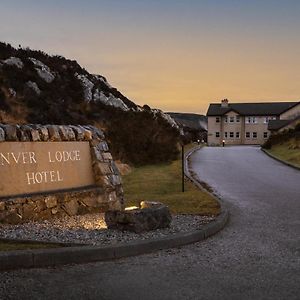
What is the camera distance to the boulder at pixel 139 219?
789 cm

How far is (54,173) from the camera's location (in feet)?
32.0

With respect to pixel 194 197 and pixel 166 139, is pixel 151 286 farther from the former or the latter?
pixel 166 139

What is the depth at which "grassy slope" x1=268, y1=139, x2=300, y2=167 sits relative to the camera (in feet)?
101

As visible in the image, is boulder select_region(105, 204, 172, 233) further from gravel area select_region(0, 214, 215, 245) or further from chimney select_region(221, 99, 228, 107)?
chimney select_region(221, 99, 228, 107)

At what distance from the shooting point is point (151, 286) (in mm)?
5465

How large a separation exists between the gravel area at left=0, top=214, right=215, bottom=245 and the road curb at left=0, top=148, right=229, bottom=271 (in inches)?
10.6

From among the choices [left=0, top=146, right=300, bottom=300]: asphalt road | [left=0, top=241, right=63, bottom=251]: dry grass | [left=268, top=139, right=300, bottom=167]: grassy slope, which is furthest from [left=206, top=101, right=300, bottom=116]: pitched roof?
[left=0, top=241, right=63, bottom=251]: dry grass

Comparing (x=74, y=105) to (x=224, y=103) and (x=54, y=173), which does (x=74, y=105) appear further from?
(x=224, y=103)

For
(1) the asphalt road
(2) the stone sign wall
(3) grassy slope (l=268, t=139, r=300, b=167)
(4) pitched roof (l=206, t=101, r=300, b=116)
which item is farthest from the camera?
(4) pitched roof (l=206, t=101, r=300, b=116)

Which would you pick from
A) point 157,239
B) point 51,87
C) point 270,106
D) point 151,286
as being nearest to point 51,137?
point 157,239

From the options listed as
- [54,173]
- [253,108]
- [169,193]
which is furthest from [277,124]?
[54,173]

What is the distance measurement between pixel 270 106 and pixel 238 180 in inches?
2914

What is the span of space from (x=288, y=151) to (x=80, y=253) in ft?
105

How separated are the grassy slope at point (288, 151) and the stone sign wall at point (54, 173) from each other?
1961cm
